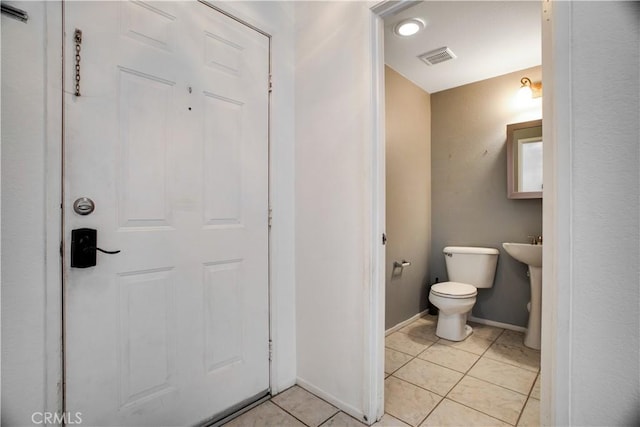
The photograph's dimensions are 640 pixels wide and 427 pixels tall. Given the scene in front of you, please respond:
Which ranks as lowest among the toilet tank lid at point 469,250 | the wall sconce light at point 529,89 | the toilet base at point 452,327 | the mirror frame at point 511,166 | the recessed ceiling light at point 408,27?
the toilet base at point 452,327

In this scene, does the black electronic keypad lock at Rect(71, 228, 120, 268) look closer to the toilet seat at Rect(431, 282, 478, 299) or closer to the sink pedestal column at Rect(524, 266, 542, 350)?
the toilet seat at Rect(431, 282, 478, 299)

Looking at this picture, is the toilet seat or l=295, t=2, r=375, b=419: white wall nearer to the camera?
l=295, t=2, r=375, b=419: white wall

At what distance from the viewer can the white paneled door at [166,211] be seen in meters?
1.16

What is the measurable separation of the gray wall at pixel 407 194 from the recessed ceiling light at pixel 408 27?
49cm

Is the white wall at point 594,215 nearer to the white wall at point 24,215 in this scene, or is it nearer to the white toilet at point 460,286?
the white toilet at point 460,286

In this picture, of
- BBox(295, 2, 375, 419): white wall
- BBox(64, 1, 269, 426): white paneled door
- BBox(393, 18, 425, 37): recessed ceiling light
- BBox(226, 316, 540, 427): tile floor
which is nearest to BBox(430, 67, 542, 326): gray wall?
BBox(226, 316, 540, 427): tile floor

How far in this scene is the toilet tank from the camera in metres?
2.75

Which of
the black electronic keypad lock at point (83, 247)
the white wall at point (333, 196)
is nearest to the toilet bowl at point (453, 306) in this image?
the white wall at point (333, 196)

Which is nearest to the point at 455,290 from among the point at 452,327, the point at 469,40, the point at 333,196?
the point at 452,327

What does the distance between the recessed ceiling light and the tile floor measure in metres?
2.33

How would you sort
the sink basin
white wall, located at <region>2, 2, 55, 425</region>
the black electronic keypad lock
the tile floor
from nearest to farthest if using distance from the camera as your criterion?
white wall, located at <region>2, 2, 55, 425</region> → the black electronic keypad lock → the tile floor → the sink basin

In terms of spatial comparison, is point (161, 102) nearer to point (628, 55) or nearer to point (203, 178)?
point (203, 178)

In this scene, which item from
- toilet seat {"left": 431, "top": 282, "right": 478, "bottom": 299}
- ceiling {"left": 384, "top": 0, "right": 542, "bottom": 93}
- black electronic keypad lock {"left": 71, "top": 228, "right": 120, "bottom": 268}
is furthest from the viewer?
toilet seat {"left": 431, "top": 282, "right": 478, "bottom": 299}

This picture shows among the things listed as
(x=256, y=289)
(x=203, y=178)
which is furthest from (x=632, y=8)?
(x=256, y=289)
